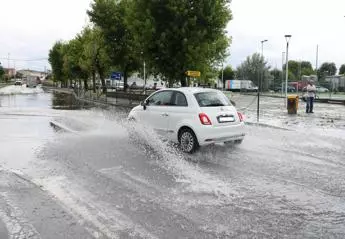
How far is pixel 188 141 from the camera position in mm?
9539

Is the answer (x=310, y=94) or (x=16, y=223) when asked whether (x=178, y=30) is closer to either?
(x=310, y=94)

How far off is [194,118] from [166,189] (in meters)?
3.36

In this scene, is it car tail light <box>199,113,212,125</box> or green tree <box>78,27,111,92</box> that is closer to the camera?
car tail light <box>199,113,212,125</box>

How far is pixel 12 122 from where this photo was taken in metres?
16.2

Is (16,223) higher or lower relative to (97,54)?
lower

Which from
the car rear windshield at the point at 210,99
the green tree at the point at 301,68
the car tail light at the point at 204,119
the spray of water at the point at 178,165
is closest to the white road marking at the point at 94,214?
the spray of water at the point at 178,165

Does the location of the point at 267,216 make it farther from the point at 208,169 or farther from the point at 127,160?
the point at 127,160

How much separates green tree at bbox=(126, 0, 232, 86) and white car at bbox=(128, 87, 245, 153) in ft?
44.7

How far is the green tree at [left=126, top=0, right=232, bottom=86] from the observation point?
2366 centimetres

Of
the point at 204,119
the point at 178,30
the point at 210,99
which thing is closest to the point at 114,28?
the point at 178,30

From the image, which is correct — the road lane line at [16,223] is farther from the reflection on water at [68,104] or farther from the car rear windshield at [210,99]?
the reflection on water at [68,104]

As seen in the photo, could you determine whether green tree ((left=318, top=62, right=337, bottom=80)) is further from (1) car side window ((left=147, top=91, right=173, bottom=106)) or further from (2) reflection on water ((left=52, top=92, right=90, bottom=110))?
(1) car side window ((left=147, top=91, right=173, bottom=106))

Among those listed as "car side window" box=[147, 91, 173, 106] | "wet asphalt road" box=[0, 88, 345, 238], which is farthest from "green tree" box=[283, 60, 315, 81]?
"wet asphalt road" box=[0, 88, 345, 238]

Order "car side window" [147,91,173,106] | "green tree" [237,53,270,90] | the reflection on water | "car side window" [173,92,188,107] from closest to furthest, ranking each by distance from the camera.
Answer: "car side window" [173,92,188,107], "car side window" [147,91,173,106], the reflection on water, "green tree" [237,53,270,90]
